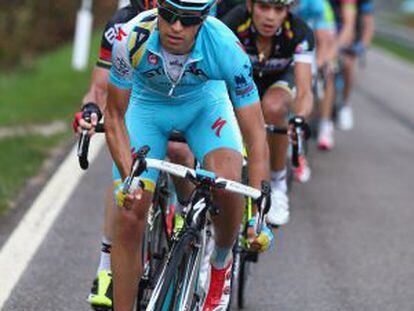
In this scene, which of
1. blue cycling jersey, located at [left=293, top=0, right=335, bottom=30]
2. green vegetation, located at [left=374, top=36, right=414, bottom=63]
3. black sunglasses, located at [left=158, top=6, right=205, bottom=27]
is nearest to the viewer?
black sunglasses, located at [left=158, top=6, right=205, bottom=27]

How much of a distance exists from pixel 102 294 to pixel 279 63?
249 centimetres

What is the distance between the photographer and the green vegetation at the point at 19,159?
9.51 m

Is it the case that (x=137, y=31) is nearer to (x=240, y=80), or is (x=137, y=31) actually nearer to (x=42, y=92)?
(x=240, y=80)

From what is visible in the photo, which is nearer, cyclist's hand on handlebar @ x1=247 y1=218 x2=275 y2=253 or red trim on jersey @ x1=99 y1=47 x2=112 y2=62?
cyclist's hand on handlebar @ x1=247 y1=218 x2=275 y2=253

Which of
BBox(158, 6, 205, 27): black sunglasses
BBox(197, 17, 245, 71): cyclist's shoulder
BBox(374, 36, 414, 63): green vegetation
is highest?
BBox(158, 6, 205, 27): black sunglasses

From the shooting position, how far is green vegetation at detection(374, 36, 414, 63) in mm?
32125

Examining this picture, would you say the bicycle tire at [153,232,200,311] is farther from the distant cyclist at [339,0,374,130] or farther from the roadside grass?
the distant cyclist at [339,0,374,130]

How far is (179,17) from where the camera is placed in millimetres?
5262

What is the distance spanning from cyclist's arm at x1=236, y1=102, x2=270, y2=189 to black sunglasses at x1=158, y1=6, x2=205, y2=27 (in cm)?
51

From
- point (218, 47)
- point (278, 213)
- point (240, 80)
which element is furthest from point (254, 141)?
point (278, 213)

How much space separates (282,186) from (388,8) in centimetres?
5990

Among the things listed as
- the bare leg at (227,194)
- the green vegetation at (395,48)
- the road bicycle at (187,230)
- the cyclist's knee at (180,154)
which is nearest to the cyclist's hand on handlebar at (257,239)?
the road bicycle at (187,230)

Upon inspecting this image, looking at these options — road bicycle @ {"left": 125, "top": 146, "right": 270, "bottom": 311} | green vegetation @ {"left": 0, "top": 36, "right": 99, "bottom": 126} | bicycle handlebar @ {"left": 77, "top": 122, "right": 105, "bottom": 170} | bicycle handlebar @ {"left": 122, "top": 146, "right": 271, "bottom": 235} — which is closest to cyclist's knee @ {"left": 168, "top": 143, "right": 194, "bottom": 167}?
bicycle handlebar @ {"left": 77, "top": 122, "right": 105, "bottom": 170}

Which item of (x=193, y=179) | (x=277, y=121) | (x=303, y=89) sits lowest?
(x=277, y=121)
